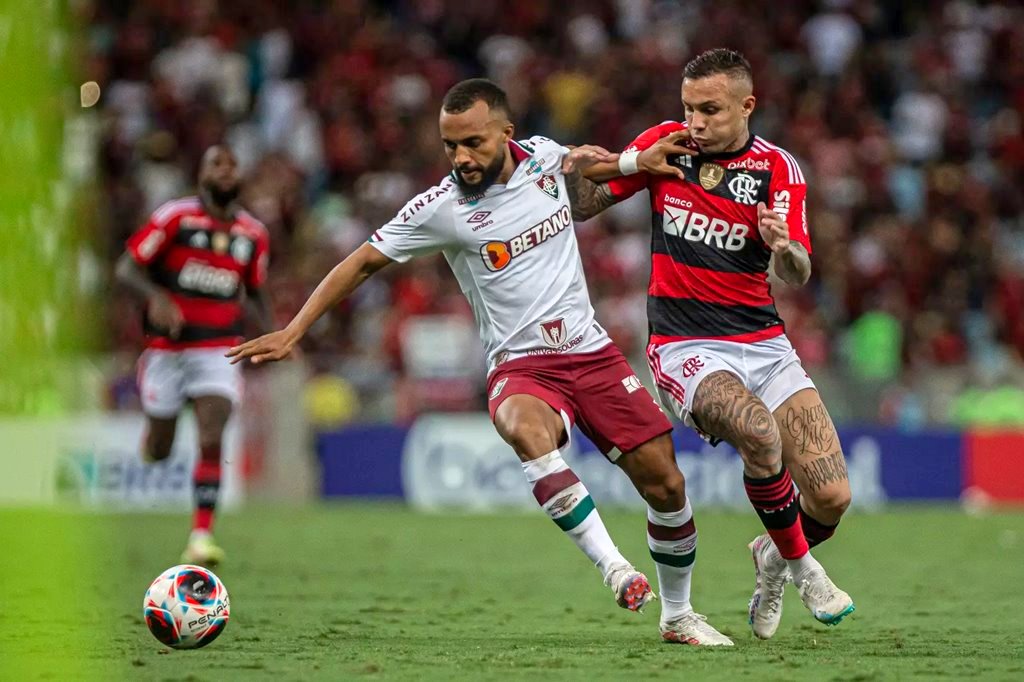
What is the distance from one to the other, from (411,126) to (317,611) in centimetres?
1413

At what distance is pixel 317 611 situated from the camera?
358 inches

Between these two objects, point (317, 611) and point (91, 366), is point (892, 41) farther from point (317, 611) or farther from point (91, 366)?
point (317, 611)

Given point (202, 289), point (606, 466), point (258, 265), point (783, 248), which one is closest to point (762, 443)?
point (783, 248)

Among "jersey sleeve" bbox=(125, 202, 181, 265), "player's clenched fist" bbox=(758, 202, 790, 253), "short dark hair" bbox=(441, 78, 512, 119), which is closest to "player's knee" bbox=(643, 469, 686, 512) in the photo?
"player's clenched fist" bbox=(758, 202, 790, 253)

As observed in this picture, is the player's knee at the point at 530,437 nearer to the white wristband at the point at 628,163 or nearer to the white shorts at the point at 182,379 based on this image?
the white wristband at the point at 628,163

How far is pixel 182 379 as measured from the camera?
39.6 feet

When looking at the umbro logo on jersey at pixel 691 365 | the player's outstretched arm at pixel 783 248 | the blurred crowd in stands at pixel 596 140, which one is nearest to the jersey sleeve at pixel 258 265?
the umbro logo on jersey at pixel 691 365

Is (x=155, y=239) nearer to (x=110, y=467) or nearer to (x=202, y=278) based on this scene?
(x=202, y=278)

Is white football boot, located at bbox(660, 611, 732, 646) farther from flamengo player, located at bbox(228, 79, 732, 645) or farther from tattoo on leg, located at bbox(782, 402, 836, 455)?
tattoo on leg, located at bbox(782, 402, 836, 455)

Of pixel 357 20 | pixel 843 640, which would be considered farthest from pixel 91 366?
pixel 843 640

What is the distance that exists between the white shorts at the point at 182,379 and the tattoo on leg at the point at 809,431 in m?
5.33

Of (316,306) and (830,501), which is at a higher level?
(316,306)

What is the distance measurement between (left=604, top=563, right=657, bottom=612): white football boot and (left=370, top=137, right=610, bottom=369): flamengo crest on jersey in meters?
1.25

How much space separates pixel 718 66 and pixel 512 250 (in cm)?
129
